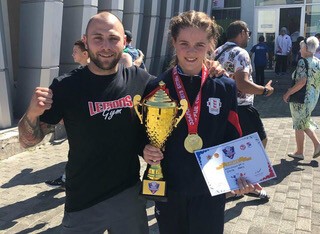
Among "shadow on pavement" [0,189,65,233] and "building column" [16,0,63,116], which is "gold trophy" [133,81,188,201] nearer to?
"shadow on pavement" [0,189,65,233]

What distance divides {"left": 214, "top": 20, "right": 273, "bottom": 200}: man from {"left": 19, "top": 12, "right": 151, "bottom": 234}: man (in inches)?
81.3

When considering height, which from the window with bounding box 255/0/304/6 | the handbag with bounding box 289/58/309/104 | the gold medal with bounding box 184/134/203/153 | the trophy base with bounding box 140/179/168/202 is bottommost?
the trophy base with bounding box 140/179/168/202

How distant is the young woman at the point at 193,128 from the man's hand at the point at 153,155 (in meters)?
0.02

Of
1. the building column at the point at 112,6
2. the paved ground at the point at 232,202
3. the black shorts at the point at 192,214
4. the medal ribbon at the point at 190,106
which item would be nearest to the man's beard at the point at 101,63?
the medal ribbon at the point at 190,106

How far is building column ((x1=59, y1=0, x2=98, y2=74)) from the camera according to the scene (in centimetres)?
803

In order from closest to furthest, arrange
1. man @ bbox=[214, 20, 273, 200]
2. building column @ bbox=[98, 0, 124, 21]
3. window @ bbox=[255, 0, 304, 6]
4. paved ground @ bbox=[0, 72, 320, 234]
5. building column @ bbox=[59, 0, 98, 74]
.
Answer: paved ground @ bbox=[0, 72, 320, 234] → man @ bbox=[214, 20, 273, 200] → building column @ bbox=[59, 0, 98, 74] → building column @ bbox=[98, 0, 124, 21] → window @ bbox=[255, 0, 304, 6]

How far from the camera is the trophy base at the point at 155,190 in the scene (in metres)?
2.12

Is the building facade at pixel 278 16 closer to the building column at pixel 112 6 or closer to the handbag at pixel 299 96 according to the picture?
the building column at pixel 112 6

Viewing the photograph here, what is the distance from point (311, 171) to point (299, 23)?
46.0ft

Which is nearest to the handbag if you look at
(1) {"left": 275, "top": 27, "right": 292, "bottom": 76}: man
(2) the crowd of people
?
(2) the crowd of people

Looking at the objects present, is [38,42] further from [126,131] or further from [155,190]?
[155,190]

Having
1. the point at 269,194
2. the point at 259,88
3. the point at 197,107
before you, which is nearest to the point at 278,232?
the point at 269,194

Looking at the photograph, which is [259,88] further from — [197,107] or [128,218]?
[128,218]

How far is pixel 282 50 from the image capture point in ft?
49.1
